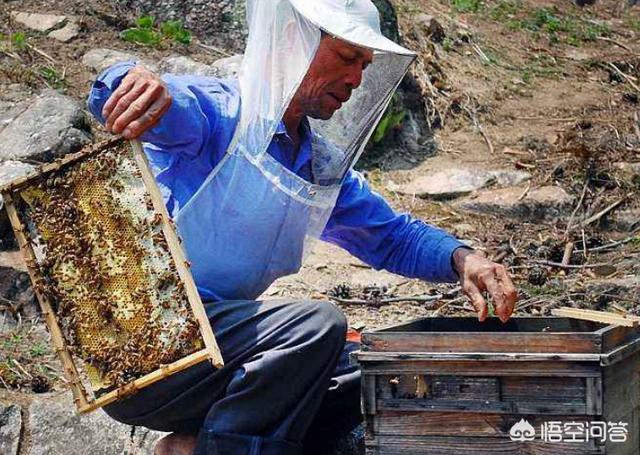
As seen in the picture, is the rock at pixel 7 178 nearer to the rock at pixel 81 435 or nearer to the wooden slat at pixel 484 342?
the rock at pixel 81 435

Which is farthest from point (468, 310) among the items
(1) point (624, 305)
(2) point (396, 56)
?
(2) point (396, 56)

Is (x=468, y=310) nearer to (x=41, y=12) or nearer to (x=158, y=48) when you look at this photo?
(x=158, y=48)

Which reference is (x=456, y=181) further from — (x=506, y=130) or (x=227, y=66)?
(x=227, y=66)

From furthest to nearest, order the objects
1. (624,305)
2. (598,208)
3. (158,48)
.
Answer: (158,48) < (598,208) < (624,305)

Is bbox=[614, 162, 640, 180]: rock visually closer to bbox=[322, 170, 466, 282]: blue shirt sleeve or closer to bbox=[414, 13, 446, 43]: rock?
bbox=[414, 13, 446, 43]: rock

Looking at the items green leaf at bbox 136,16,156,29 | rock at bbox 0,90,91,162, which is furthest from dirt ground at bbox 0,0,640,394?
rock at bbox 0,90,91,162

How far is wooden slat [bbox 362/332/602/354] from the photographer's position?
9.16ft

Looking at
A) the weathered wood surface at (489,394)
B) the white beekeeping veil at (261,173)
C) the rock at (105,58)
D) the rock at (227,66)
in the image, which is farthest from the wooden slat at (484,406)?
the rock at (105,58)

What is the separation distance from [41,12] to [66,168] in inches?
187

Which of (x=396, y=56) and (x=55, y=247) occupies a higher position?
(x=396, y=56)

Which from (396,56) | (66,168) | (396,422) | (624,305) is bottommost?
(624,305)

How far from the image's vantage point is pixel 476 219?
20.8 ft

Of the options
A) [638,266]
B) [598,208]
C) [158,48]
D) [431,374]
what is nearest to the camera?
[431,374]

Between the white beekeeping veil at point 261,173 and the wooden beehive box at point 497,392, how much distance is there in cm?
50
